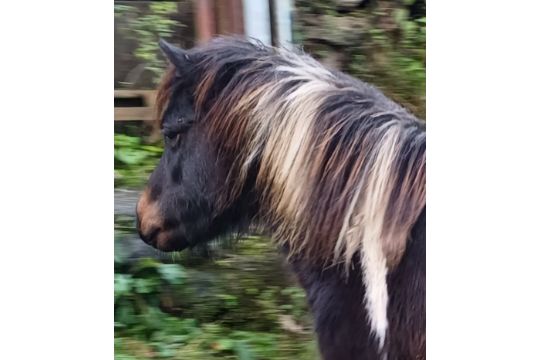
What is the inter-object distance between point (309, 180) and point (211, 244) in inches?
9.4

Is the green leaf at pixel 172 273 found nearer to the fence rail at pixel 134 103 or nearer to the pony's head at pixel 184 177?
the pony's head at pixel 184 177

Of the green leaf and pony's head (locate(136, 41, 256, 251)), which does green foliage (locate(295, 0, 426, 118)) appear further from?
the green leaf

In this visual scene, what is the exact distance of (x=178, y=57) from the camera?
4.27 ft

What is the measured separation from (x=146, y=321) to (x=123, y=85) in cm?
45

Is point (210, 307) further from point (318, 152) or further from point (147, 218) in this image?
point (318, 152)

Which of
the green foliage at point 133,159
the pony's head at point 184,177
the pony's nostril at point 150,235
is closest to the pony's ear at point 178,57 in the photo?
the pony's head at point 184,177

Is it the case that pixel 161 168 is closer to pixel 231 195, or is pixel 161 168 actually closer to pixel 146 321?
pixel 231 195

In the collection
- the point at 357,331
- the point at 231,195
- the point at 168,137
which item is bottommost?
the point at 357,331

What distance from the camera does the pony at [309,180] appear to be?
1.28 metres

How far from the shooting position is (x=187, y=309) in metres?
1.36

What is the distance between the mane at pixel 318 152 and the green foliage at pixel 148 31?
0.06 m

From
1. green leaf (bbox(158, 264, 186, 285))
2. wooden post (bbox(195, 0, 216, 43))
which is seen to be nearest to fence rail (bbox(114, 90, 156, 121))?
wooden post (bbox(195, 0, 216, 43))

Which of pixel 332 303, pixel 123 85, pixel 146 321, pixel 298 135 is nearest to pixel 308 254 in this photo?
pixel 332 303

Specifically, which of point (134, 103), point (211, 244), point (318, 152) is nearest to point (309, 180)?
point (318, 152)
